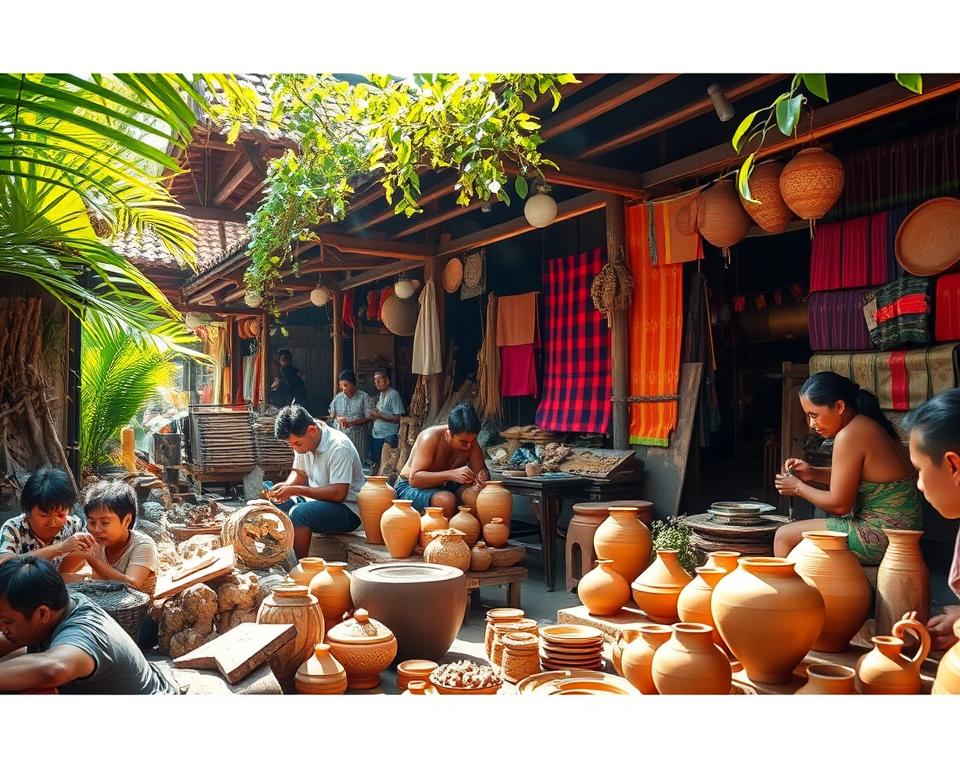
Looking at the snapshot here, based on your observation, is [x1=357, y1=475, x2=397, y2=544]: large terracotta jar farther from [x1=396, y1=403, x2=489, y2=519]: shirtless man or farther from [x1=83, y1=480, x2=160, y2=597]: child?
[x1=83, y1=480, x2=160, y2=597]: child

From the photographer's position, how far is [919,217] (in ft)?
17.0

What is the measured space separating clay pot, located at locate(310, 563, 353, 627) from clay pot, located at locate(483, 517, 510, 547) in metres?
1.45

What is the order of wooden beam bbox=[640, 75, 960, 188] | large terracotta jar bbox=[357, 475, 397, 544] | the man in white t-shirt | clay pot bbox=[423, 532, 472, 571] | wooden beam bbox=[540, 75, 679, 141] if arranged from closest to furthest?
wooden beam bbox=[640, 75, 960, 188] < clay pot bbox=[423, 532, 472, 571] < wooden beam bbox=[540, 75, 679, 141] < large terracotta jar bbox=[357, 475, 397, 544] < the man in white t-shirt

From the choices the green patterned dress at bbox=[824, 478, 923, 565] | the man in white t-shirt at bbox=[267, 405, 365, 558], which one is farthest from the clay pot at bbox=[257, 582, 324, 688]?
the green patterned dress at bbox=[824, 478, 923, 565]

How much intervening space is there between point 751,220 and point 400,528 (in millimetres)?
3675

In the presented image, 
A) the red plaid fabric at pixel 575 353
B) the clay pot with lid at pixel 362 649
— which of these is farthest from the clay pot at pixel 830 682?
the red plaid fabric at pixel 575 353

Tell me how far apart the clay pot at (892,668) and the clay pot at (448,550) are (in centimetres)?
270

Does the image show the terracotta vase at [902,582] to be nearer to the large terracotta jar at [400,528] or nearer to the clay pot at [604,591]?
the clay pot at [604,591]

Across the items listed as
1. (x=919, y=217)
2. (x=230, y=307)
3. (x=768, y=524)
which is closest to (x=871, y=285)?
(x=919, y=217)

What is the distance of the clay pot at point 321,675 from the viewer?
3.27 meters

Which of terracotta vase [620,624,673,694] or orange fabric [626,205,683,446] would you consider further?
orange fabric [626,205,683,446]

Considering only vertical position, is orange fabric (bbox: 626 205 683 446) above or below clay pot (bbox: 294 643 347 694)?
above

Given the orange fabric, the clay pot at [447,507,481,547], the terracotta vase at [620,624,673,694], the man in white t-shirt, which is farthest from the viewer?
the orange fabric

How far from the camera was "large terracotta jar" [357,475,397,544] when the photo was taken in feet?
18.8
